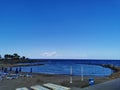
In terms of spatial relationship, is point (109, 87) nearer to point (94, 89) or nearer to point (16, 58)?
point (94, 89)

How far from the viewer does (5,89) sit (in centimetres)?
2189

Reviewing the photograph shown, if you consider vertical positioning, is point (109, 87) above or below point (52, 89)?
above

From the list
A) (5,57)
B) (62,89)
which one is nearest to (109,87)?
(62,89)

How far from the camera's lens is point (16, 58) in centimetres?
18212

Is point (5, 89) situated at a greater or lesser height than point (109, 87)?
lesser

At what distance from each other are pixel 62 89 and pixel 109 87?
27.5ft

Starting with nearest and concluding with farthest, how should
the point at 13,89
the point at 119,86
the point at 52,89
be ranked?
1. the point at 119,86
2. the point at 52,89
3. the point at 13,89

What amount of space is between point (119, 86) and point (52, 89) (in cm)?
1018

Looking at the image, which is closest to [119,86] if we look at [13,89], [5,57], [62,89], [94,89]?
[94,89]

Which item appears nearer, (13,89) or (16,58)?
(13,89)

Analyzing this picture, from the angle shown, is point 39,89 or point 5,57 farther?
point 5,57

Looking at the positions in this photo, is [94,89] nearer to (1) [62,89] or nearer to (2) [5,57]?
(1) [62,89]

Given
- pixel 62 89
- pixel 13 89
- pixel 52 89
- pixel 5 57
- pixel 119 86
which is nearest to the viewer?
pixel 119 86

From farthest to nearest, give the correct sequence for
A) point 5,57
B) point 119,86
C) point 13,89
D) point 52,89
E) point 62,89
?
1. point 5,57
2. point 13,89
3. point 52,89
4. point 62,89
5. point 119,86
